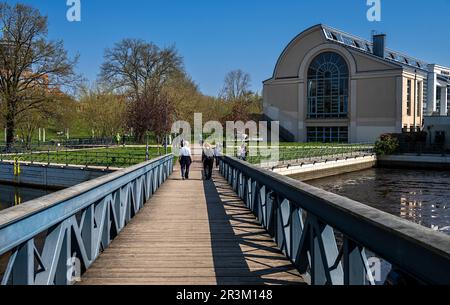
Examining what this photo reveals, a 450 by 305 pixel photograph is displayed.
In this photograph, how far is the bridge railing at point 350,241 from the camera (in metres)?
2.26

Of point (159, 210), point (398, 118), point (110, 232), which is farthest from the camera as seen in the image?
point (398, 118)

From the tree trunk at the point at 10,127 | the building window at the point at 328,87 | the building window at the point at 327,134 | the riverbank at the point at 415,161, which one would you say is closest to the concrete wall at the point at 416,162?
the riverbank at the point at 415,161

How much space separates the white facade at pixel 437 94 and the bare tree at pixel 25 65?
4660 centimetres

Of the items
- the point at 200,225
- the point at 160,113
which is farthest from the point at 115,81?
the point at 200,225

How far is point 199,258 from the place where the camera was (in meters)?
5.56

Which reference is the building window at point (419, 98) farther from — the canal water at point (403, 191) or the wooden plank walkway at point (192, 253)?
the wooden plank walkway at point (192, 253)

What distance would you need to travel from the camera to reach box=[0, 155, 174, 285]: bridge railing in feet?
10.3

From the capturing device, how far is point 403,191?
95.6 ft

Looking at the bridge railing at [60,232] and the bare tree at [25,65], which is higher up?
the bare tree at [25,65]

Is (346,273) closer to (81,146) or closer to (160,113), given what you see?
(160,113)

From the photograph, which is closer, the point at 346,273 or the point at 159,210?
the point at 346,273

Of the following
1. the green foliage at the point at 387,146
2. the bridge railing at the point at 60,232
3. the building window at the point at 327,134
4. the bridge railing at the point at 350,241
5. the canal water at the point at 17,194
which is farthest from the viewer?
the building window at the point at 327,134

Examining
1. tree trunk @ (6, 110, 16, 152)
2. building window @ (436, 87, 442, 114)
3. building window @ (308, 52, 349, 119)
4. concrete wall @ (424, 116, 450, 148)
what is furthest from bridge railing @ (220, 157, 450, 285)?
building window @ (436, 87, 442, 114)
